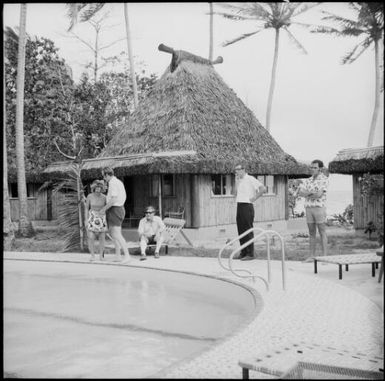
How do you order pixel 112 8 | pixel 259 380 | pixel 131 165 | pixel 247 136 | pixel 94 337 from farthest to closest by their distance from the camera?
1. pixel 112 8
2. pixel 247 136
3. pixel 131 165
4. pixel 94 337
5. pixel 259 380

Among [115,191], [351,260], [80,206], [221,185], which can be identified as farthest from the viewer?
[221,185]

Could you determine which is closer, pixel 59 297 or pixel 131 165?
pixel 59 297

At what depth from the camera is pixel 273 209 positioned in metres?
18.0

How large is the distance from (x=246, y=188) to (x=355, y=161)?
20.5 feet

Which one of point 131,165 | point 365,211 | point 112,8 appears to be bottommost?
point 365,211

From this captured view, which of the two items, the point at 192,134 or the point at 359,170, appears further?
the point at 192,134

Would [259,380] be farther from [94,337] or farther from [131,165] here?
[131,165]

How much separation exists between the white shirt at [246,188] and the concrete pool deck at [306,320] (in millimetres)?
1220

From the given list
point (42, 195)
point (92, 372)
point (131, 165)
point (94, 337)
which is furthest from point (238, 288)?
point (42, 195)

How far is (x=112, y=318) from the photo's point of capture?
6.16 meters

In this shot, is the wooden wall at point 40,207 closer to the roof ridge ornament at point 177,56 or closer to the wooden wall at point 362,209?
the roof ridge ornament at point 177,56

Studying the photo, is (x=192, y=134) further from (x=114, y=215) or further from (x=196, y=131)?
(x=114, y=215)

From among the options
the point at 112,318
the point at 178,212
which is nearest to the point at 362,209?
the point at 178,212

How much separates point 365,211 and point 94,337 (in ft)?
35.2
